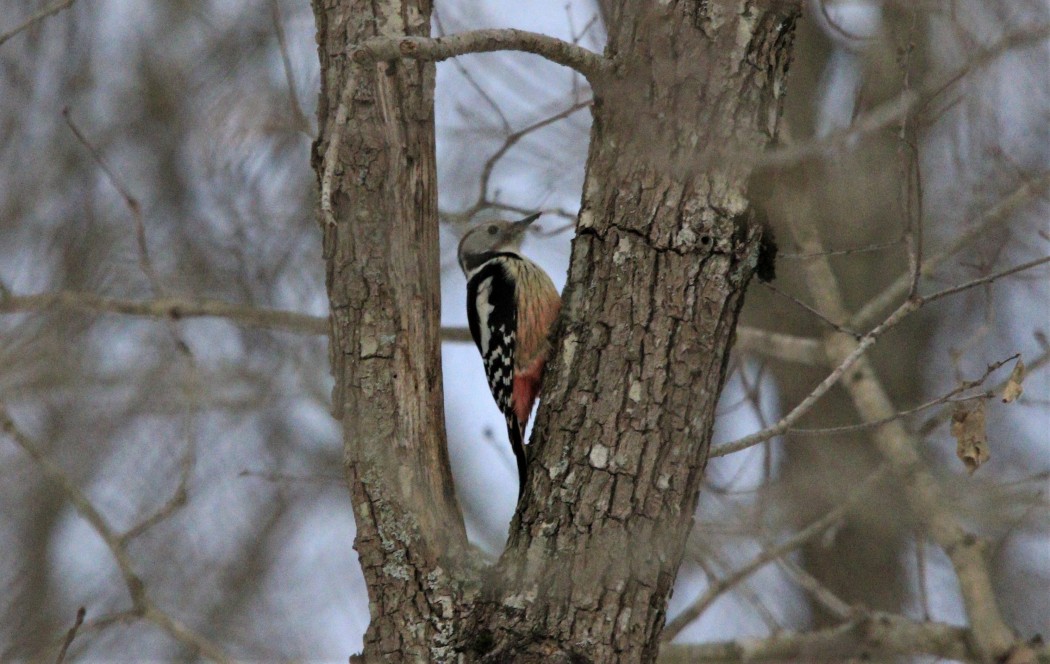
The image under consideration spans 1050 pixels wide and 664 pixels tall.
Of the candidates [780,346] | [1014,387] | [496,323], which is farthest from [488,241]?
[1014,387]

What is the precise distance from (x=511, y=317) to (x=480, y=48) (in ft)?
7.39

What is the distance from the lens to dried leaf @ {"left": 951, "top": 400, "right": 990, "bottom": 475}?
9.83ft

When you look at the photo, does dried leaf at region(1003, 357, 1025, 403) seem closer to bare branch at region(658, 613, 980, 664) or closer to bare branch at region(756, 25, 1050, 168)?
bare branch at region(756, 25, 1050, 168)

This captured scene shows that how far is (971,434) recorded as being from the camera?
3.01 m

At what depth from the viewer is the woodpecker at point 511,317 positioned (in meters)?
4.44

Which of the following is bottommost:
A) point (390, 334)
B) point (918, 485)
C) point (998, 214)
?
point (390, 334)

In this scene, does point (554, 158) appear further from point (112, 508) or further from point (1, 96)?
point (1, 96)

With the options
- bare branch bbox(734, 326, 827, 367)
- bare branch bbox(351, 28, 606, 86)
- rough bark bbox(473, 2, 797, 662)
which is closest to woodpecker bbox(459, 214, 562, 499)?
bare branch bbox(734, 326, 827, 367)

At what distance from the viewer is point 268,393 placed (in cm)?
449

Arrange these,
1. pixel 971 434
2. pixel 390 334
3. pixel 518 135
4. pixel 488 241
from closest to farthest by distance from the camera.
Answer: pixel 390 334, pixel 971 434, pixel 518 135, pixel 488 241

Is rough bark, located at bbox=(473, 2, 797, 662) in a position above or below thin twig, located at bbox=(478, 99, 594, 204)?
below

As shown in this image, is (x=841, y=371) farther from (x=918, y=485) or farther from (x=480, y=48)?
(x=918, y=485)

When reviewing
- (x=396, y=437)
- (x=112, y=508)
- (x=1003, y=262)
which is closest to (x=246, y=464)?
(x=112, y=508)

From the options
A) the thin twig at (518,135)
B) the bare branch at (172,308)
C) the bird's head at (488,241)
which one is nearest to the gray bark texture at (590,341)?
the thin twig at (518,135)
